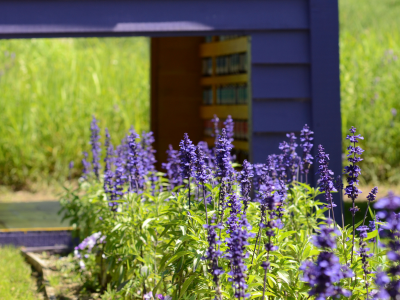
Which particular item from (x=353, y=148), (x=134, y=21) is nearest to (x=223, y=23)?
(x=134, y=21)

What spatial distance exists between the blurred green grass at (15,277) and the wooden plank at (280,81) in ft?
7.76

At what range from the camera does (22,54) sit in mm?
9711

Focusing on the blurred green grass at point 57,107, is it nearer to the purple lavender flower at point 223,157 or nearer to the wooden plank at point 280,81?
the wooden plank at point 280,81

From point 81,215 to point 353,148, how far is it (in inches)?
85.5

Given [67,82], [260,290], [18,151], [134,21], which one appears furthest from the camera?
[67,82]

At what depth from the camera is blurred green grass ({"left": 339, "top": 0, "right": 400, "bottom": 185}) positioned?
754cm

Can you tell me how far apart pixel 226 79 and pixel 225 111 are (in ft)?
1.22

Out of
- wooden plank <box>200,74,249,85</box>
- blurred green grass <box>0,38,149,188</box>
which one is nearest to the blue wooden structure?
wooden plank <box>200,74,249,85</box>

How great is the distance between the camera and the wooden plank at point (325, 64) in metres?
4.27

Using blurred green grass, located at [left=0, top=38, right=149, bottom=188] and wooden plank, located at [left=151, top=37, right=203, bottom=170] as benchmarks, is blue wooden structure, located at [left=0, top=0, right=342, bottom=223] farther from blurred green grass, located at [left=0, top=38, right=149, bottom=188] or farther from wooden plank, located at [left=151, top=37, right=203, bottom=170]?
blurred green grass, located at [left=0, top=38, right=149, bottom=188]

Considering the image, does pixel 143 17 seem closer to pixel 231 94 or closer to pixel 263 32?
pixel 263 32

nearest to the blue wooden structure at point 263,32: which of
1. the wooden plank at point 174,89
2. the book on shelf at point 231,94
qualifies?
the book on shelf at point 231,94

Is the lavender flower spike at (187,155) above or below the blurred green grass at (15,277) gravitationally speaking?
above

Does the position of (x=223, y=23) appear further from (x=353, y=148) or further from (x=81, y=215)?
(x=353, y=148)
